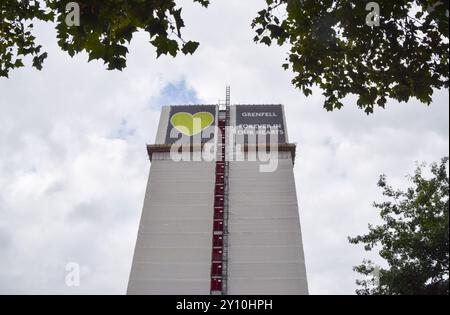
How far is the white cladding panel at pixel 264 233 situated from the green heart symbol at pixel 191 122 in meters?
8.19

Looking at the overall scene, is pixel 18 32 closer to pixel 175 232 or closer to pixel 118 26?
pixel 118 26

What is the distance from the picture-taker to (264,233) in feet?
147

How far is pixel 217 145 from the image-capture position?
5434cm

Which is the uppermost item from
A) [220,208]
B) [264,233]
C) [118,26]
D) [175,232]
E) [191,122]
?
[191,122]

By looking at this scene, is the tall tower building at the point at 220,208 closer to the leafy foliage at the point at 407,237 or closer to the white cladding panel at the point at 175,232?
the white cladding panel at the point at 175,232

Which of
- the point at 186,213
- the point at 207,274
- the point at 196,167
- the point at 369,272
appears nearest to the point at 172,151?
the point at 196,167

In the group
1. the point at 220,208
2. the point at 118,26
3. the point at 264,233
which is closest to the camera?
the point at 118,26

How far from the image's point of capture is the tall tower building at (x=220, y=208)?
4119cm

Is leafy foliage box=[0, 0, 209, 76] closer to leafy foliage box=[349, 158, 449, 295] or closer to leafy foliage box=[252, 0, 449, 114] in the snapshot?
leafy foliage box=[252, 0, 449, 114]

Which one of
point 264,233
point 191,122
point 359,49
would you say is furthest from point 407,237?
point 191,122

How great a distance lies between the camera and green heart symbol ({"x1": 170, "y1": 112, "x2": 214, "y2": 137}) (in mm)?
56375

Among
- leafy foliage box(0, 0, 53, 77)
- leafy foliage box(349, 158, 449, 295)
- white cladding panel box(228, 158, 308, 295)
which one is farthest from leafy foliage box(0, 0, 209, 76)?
white cladding panel box(228, 158, 308, 295)

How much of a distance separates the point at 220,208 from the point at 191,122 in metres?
16.3

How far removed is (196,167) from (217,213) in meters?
7.97
